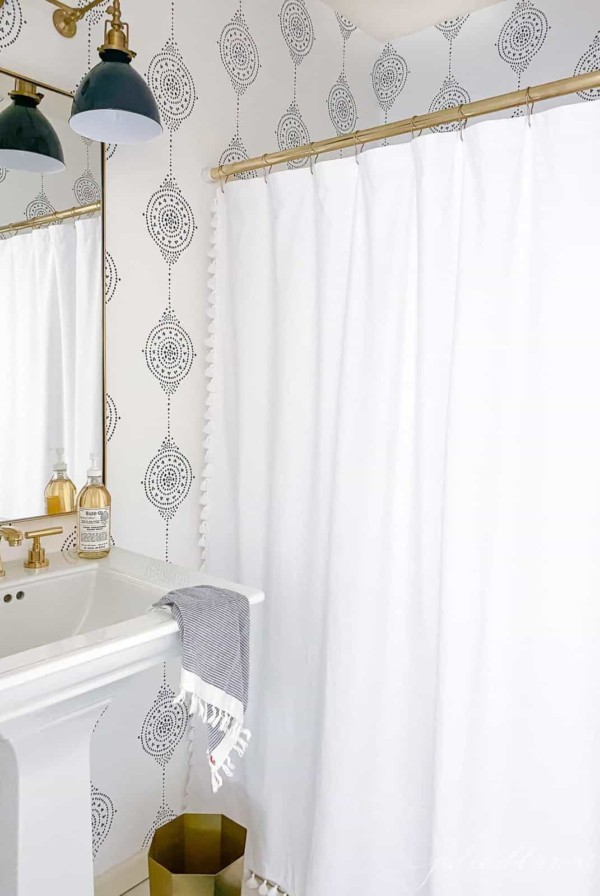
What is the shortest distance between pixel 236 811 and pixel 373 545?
0.93 m

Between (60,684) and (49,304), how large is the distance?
0.89 m

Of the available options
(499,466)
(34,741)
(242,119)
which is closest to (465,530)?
(499,466)

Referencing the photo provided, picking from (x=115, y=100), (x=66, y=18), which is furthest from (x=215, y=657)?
(x=66, y=18)

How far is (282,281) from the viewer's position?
177 centimetres

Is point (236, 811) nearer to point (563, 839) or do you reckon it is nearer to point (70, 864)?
point (70, 864)

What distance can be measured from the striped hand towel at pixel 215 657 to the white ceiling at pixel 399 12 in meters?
1.98

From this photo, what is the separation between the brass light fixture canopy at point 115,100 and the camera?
136cm

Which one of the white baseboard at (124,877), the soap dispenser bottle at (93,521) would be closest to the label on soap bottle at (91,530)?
the soap dispenser bottle at (93,521)

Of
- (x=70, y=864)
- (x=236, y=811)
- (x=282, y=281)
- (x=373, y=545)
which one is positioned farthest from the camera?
(x=236, y=811)

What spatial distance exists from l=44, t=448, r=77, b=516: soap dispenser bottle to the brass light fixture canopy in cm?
71

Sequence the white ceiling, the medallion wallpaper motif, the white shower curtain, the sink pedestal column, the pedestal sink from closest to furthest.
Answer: the pedestal sink, the sink pedestal column, the white shower curtain, the medallion wallpaper motif, the white ceiling

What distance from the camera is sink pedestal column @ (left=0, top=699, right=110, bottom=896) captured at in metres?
1.20

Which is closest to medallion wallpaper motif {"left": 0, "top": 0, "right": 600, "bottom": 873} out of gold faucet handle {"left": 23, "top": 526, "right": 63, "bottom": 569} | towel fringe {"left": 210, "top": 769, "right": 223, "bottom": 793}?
gold faucet handle {"left": 23, "top": 526, "right": 63, "bottom": 569}

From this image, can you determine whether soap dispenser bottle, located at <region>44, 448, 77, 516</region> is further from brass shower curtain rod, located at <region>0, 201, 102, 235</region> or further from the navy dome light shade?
the navy dome light shade
